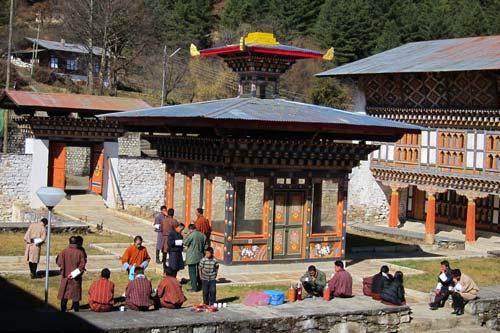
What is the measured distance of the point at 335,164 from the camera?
77.4 ft

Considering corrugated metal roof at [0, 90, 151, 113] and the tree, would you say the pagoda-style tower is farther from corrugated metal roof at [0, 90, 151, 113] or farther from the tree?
the tree

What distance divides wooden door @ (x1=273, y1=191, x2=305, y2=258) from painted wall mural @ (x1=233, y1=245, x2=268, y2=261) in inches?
16.4

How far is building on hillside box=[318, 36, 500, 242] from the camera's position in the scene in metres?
32.9

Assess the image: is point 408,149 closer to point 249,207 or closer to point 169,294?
point 249,207

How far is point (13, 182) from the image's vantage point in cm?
3716

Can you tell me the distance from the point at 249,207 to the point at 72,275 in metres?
7.53

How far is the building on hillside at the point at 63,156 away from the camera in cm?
3709

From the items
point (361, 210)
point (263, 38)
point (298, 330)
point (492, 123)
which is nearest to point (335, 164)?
point (263, 38)

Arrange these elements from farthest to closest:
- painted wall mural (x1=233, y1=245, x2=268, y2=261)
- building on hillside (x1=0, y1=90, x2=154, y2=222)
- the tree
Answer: the tree, building on hillside (x1=0, y1=90, x2=154, y2=222), painted wall mural (x1=233, y1=245, x2=268, y2=261)

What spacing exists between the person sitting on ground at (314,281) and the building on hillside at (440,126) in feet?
52.4

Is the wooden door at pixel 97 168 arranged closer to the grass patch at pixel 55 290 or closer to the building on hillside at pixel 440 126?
the building on hillside at pixel 440 126

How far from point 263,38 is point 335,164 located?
14.1 ft

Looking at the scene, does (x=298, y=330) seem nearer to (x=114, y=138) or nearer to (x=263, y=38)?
(x=263, y=38)

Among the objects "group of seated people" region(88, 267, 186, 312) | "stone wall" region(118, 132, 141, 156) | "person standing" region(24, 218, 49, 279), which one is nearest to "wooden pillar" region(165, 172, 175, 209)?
"person standing" region(24, 218, 49, 279)
